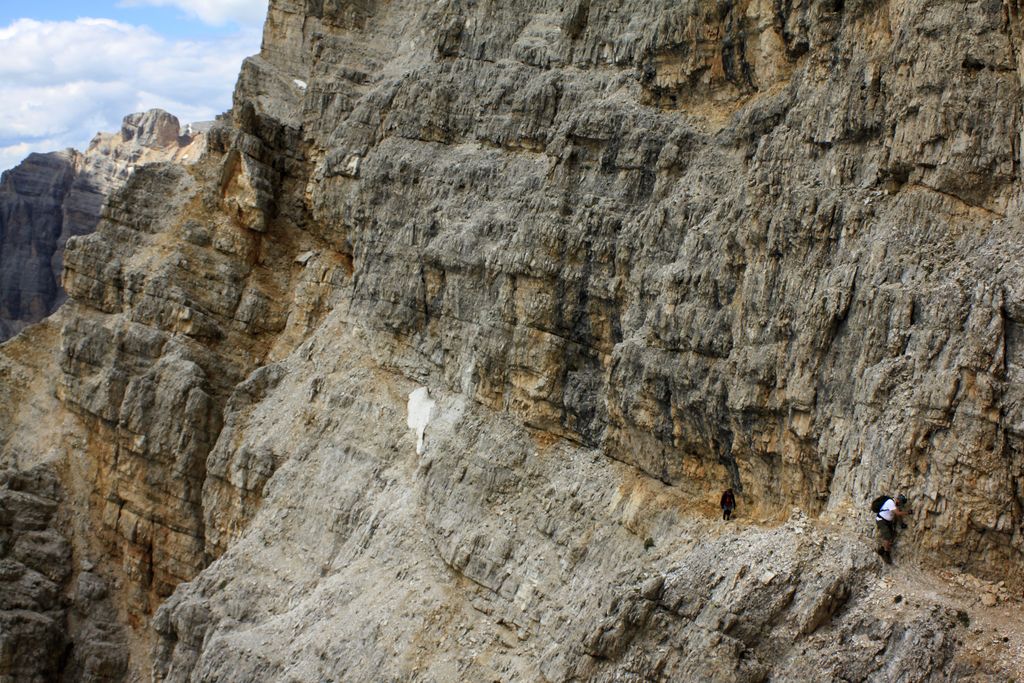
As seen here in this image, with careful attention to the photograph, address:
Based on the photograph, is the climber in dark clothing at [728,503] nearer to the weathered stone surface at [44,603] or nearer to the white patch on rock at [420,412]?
the white patch on rock at [420,412]

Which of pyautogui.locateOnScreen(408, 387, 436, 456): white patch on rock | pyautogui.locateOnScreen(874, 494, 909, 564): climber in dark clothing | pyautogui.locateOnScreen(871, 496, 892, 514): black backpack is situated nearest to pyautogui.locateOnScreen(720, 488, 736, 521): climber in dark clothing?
pyautogui.locateOnScreen(874, 494, 909, 564): climber in dark clothing

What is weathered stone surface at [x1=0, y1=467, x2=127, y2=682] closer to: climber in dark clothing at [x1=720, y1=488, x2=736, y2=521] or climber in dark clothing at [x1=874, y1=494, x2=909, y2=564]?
climber in dark clothing at [x1=720, y1=488, x2=736, y2=521]

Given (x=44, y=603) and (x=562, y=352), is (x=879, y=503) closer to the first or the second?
(x=562, y=352)

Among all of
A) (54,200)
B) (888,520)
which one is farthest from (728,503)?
(54,200)

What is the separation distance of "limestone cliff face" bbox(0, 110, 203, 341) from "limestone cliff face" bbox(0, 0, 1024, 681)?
35.3 metres

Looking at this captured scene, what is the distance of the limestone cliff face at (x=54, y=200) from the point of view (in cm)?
8644

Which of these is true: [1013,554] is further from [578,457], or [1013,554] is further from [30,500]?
[30,500]

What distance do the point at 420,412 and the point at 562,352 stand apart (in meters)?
6.90

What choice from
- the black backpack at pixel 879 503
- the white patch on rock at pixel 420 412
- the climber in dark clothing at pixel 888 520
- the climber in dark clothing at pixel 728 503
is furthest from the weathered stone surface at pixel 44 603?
the black backpack at pixel 879 503

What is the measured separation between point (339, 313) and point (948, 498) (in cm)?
2755

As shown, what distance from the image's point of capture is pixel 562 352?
33.7m

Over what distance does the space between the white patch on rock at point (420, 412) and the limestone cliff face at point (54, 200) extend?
50.5m

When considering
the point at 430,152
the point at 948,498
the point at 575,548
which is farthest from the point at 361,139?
the point at 948,498

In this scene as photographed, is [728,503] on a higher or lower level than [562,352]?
lower
